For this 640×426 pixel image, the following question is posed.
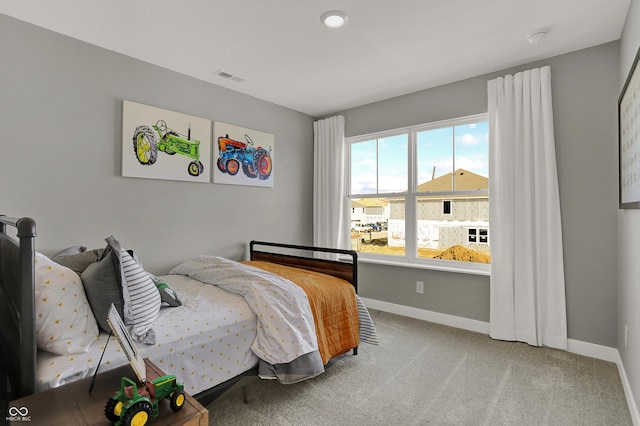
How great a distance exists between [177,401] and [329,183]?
3443 mm

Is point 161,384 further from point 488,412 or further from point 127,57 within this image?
point 127,57

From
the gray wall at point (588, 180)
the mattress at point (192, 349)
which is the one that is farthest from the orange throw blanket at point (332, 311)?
the gray wall at point (588, 180)

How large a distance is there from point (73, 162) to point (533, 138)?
368cm

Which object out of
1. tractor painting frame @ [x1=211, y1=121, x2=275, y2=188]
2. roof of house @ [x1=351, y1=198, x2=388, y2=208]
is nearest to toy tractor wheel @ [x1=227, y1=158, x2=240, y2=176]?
tractor painting frame @ [x1=211, y1=121, x2=275, y2=188]

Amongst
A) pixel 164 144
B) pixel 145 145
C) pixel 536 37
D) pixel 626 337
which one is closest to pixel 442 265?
pixel 626 337

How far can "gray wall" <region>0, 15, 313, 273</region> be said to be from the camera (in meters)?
2.30

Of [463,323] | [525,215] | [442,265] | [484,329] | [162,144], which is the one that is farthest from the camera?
[442,265]

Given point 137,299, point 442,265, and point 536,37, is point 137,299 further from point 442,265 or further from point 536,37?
point 536,37

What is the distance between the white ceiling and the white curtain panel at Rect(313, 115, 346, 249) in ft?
3.46

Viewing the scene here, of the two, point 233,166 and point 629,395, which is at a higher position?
point 233,166

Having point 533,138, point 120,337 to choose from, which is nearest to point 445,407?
point 120,337

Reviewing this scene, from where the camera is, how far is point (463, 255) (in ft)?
11.3

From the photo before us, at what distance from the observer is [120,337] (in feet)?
3.37

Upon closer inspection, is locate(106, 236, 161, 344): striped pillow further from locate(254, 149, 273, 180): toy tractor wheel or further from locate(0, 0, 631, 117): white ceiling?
locate(254, 149, 273, 180): toy tractor wheel
